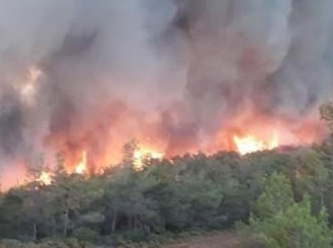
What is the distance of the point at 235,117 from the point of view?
45531mm

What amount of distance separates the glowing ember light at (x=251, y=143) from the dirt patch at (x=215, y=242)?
50.1 feet

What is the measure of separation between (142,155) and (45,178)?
24.9 feet

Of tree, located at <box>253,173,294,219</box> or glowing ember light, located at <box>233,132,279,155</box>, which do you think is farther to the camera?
glowing ember light, located at <box>233,132,279,155</box>

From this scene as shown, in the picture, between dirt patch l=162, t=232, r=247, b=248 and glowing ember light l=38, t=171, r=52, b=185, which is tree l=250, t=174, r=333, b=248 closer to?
dirt patch l=162, t=232, r=247, b=248

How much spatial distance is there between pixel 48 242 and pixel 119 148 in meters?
12.7

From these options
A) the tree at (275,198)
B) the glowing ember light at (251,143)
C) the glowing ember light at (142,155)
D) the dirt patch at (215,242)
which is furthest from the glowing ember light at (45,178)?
the glowing ember light at (251,143)

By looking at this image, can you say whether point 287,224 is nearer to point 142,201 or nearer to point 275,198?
point 275,198

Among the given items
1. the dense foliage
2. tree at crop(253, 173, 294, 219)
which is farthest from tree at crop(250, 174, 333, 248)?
the dense foliage

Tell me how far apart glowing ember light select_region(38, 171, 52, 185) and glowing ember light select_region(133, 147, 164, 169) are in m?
3.14

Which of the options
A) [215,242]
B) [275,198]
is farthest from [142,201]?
[275,198]

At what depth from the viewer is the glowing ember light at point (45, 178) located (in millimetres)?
27052

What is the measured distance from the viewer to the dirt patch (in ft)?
85.7

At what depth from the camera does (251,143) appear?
Answer: 144ft

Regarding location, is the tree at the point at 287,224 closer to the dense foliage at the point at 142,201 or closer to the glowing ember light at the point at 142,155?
the dense foliage at the point at 142,201
